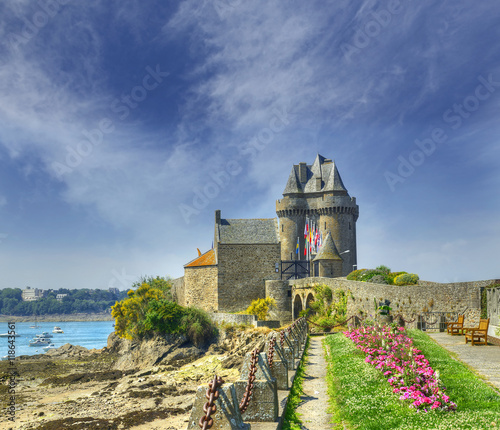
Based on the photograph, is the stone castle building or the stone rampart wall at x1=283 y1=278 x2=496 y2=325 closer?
the stone rampart wall at x1=283 y1=278 x2=496 y2=325

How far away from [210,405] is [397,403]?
5.01m

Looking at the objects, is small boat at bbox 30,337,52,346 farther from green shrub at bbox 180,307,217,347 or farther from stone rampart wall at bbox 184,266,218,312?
green shrub at bbox 180,307,217,347

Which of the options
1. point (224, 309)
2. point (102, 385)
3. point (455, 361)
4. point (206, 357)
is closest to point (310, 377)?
point (455, 361)

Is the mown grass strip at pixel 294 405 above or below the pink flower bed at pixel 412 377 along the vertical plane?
below

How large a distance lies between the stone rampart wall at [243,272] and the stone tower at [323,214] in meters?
3.68

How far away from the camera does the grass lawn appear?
6723mm

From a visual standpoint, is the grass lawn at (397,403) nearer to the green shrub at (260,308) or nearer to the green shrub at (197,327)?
the green shrub at (197,327)

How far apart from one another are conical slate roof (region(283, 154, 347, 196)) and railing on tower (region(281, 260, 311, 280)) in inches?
387

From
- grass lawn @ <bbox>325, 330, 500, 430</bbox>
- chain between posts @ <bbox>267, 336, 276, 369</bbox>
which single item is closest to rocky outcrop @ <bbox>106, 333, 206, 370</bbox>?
grass lawn @ <bbox>325, 330, 500, 430</bbox>

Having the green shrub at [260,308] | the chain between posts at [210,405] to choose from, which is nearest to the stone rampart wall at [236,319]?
the green shrub at [260,308]

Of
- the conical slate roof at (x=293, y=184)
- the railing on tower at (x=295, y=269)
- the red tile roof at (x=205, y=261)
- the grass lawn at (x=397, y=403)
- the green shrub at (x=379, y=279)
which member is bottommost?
the grass lawn at (x=397, y=403)

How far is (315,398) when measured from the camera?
967cm

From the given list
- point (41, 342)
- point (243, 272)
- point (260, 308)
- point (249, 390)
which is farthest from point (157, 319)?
point (41, 342)

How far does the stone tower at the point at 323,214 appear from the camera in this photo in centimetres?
5566
